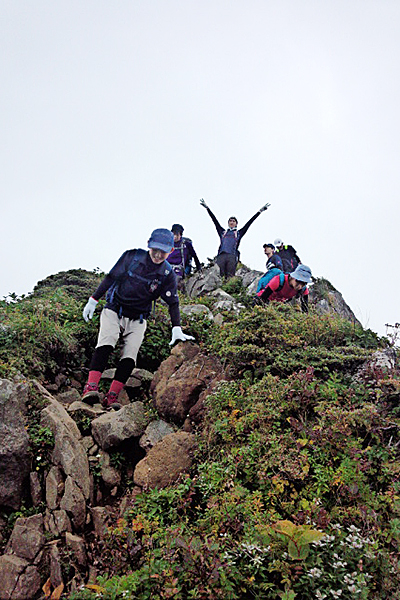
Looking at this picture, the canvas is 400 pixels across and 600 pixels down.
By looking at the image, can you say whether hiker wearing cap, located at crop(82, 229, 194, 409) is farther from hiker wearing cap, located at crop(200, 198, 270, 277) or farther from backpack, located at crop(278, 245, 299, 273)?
hiker wearing cap, located at crop(200, 198, 270, 277)

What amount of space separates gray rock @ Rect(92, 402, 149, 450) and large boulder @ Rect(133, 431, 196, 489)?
1.56 feet

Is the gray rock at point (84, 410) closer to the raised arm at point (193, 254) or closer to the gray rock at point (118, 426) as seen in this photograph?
the gray rock at point (118, 426)

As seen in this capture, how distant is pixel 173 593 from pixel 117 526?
3.83 feet

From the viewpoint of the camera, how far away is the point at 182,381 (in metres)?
5.41

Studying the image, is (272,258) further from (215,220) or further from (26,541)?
(26,541)

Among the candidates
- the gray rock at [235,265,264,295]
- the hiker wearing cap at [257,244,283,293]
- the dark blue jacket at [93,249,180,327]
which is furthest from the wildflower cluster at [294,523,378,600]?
the gray rock at [235,265,264,295]

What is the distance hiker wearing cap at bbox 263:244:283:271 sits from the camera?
32.6ft

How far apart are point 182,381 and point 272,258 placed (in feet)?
18.4

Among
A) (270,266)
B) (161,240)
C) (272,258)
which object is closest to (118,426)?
(161,240)

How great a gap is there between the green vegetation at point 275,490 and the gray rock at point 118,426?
224mm

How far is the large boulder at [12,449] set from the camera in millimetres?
4078

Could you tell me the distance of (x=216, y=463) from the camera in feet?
13.1

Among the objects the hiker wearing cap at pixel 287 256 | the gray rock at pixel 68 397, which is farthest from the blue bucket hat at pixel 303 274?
the gray rock at pixel 68 397

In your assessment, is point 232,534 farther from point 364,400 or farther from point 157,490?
point 364,400
